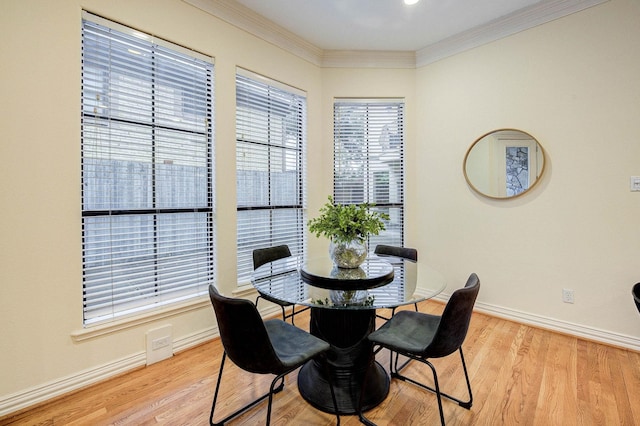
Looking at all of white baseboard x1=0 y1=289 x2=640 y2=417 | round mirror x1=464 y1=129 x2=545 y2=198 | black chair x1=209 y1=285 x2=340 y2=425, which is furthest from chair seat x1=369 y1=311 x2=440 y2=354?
round mirror x1=464 y1=129 x2=545 y2=198

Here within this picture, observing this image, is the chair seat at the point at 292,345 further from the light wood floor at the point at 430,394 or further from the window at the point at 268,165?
the window at the point at 268,165

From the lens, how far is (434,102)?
11.8ft

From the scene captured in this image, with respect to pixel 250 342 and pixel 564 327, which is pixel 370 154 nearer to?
pixel 564 327

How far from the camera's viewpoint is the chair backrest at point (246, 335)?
131cm

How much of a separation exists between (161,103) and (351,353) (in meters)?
2.24

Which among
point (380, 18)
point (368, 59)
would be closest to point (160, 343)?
point (380, 18)

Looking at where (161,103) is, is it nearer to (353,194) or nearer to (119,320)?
(119,320)

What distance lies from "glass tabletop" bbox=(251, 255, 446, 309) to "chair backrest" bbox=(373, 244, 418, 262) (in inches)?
13.7

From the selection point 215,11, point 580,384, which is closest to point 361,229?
point 580,384

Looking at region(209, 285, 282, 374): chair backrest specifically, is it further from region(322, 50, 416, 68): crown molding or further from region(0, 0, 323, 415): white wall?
region(322, 50, 416, 68): crown molding

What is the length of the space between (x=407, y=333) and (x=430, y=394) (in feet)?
1.62

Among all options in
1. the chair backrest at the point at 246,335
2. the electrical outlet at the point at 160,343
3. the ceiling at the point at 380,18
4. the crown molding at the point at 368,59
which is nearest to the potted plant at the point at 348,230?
the chair backrest at the point at 246,335

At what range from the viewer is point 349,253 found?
6.69 feet

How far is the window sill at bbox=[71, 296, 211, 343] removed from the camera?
2.01m
